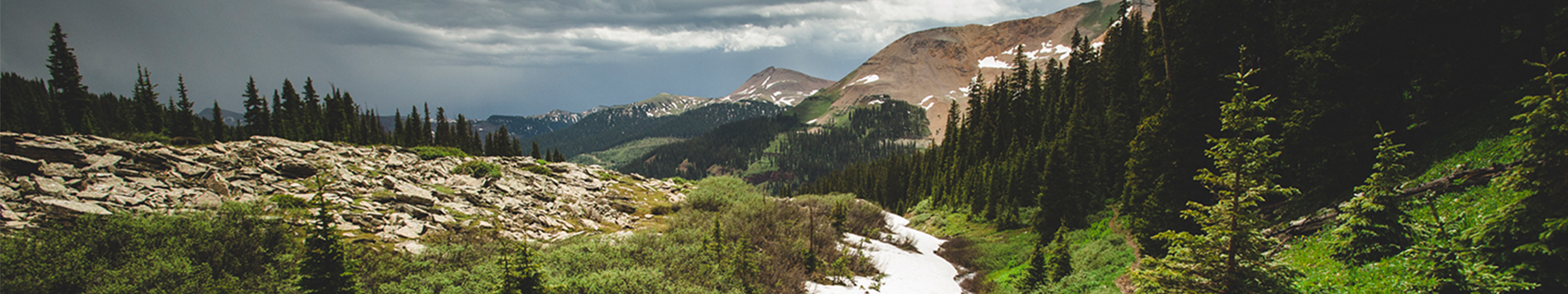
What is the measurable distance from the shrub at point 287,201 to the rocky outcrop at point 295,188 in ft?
0.30

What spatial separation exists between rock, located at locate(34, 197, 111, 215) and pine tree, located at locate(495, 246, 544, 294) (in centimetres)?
910

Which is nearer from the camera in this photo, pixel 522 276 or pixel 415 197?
pixel 522 276

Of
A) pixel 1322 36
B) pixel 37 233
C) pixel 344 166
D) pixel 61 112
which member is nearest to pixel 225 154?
pixel 344 166

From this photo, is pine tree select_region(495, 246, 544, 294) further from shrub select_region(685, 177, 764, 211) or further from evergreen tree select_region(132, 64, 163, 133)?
evergreen tree select_region(132, 64, 163, 133)

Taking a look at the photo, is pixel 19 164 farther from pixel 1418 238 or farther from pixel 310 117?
pixel 310 117

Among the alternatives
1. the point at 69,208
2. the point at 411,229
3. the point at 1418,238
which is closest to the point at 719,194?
the point at 411,229

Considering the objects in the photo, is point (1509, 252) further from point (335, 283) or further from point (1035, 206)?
point (1035, 206)

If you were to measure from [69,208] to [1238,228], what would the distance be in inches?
899

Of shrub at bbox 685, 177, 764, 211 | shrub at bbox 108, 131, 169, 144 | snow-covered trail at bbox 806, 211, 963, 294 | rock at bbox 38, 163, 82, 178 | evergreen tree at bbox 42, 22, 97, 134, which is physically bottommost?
snow-covered trail at bbox 806, 211, 963, 294

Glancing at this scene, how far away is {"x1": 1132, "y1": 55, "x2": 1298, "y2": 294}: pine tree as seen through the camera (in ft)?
23.0

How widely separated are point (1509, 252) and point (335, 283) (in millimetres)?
17342

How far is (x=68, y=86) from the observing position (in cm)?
3631

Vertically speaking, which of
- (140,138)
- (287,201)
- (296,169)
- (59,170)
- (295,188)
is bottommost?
(287,201)

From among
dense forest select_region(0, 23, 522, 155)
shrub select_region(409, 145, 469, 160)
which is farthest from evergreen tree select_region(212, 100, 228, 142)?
shrub select_region(409, 145, 469, 160)
